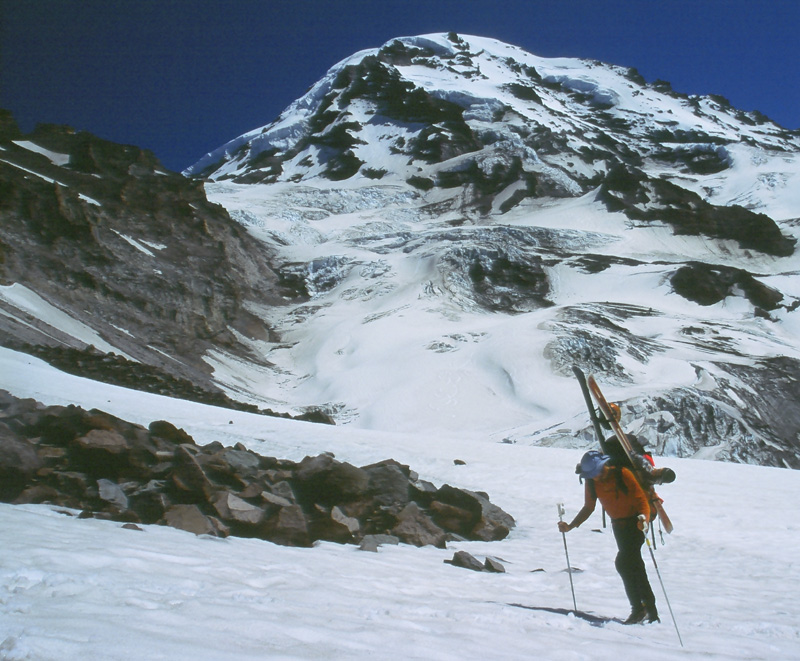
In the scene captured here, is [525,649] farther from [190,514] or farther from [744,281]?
[744,281]

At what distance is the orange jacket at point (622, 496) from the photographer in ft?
16.6

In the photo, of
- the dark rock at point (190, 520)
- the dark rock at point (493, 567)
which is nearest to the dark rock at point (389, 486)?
the dark rock at point (493, 567)

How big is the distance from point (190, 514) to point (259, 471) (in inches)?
77.0

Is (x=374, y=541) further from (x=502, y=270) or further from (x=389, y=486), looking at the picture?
(x=502, y=270)

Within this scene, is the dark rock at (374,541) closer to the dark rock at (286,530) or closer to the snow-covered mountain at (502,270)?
the dark rock at (286,530)

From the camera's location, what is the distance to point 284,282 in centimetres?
5838

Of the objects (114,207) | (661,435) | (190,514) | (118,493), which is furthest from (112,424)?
(114,207)

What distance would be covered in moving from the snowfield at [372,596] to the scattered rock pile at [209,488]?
Answer: 41cm

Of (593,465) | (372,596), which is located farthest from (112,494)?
(593,465)

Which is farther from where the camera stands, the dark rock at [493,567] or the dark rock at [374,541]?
the dark rock at [374,541]

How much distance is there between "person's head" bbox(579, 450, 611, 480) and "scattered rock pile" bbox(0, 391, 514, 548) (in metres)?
3.14

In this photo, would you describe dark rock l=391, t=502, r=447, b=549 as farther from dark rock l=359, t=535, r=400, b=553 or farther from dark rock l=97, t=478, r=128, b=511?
dark rock l=97, t=478, r=128, b=511

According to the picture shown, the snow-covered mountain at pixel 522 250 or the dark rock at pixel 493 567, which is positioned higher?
the snow-covered mountain at pixel 522 250

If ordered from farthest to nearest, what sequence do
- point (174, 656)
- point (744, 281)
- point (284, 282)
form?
point (284, 282)
point (744, 281)
point (174, 656)
